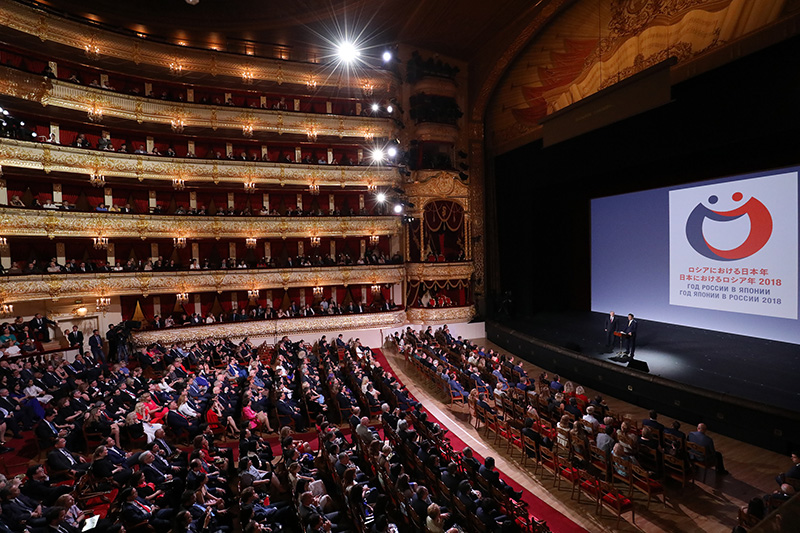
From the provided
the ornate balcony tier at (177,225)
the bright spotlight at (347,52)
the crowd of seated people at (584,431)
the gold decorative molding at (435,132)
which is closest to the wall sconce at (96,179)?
the ornate balcony tier at (177,225)

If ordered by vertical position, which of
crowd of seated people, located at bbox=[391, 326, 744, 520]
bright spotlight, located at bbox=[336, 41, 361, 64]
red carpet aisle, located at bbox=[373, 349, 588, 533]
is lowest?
red carpet aisle, located at bbox=[373, 349, 588, 533]

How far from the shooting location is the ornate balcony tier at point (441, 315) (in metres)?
21.5

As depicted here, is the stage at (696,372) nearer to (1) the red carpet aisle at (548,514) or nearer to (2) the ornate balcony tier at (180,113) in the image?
(1) the red carpet aisle at (548,514)

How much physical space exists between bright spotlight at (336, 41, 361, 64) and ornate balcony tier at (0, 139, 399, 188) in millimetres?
5760

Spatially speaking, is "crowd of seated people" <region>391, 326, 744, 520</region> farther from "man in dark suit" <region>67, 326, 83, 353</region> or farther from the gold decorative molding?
the gold decorative molding

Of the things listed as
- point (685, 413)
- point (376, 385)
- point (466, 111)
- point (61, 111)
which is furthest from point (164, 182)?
point (685, 413)

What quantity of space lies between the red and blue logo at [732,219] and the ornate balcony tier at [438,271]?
10610 mm

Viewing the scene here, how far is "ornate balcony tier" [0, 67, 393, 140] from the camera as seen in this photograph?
15.1m

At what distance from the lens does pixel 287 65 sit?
68.8 ft

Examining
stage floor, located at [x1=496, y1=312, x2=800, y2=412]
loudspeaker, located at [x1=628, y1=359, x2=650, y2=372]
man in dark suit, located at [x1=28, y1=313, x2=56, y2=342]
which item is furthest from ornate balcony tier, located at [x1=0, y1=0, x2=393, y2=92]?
loudspeaker, located at [x1=628, y1=359, x2=650, y2=372]

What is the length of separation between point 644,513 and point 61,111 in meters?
22.2

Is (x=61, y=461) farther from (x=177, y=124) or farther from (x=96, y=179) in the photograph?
(x=177, y=124)

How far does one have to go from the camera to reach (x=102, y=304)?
672 inches

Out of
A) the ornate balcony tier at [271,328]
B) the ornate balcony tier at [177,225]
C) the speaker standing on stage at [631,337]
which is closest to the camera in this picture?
the speaker standing on stage at [631,337]
